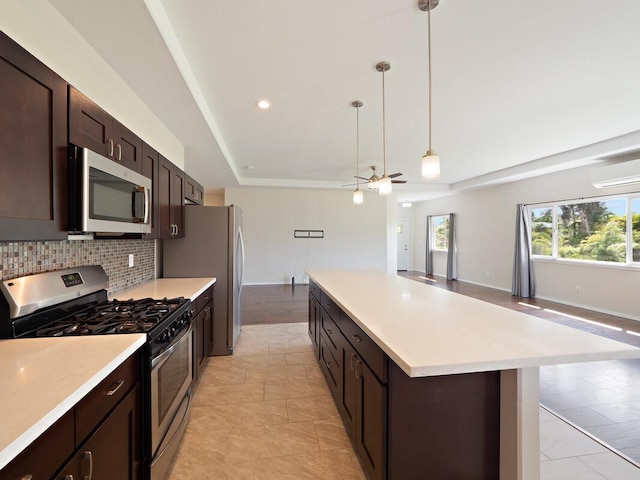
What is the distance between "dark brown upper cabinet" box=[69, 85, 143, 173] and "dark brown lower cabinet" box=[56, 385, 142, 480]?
1.20 metres

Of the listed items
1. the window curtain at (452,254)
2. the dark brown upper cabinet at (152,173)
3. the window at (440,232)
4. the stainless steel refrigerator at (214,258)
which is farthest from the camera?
the window at (440,232)

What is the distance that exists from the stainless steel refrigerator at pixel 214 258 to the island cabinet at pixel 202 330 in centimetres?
12

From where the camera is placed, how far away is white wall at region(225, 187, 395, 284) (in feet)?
25.3

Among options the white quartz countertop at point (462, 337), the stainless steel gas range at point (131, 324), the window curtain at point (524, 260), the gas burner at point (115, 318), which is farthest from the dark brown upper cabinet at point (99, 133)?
the window curtain at point (524, 260)

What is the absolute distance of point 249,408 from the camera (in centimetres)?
225

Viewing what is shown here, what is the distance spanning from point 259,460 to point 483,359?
1.46m

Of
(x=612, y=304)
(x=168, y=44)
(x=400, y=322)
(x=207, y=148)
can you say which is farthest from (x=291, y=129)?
(x=612, y=304)

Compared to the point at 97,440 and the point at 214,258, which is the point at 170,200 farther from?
the point at 97,440

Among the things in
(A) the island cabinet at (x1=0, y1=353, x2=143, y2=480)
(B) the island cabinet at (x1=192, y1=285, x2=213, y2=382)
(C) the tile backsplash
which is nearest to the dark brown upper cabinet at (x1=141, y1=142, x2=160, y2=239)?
(C) the tile backsplash

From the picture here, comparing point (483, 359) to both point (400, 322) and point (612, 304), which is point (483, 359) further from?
point (612, 304)

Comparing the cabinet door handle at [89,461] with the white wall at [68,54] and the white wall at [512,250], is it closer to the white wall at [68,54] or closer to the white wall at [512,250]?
the white wall at [68,54]

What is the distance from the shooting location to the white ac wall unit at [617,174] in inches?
164

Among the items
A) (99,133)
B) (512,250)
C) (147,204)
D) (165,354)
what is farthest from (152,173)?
(512,250)

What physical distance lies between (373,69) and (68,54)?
6.90ft
